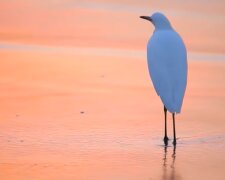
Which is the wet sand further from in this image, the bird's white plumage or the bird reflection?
the bird's white plumage

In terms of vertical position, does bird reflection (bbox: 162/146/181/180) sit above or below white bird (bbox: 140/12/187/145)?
below

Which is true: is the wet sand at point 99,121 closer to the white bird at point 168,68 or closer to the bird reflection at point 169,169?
the bird reflection at point 169,169

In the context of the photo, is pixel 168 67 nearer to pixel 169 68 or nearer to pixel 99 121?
pixel 169 68

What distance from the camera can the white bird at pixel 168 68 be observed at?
26.4ft

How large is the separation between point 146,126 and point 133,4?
1027 cm

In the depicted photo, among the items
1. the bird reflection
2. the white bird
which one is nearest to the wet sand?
the bird reflection

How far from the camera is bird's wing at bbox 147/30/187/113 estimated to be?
26.4 ft

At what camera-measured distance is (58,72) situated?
482 inches

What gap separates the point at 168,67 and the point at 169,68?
0.02 meters

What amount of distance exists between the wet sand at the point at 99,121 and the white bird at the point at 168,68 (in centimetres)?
44

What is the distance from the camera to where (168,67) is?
8312 millimetres

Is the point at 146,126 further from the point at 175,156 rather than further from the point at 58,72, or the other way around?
the point at 58,72

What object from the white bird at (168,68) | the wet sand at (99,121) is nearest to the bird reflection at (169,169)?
the wet sand at (99,121)

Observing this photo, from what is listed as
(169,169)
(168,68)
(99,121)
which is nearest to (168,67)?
(168,68)
